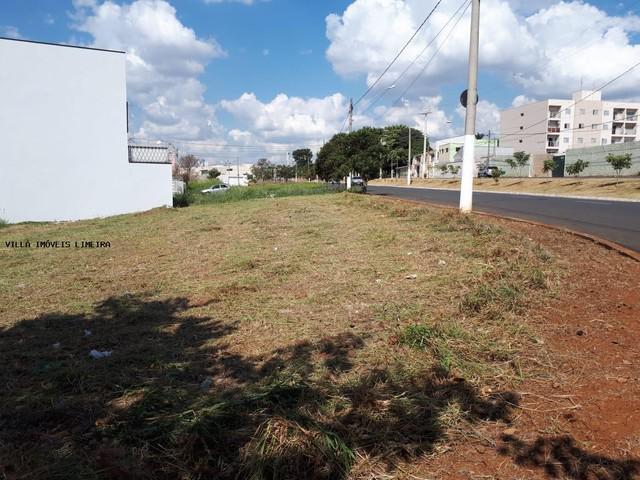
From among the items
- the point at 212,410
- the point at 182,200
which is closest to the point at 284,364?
the point at 212,410

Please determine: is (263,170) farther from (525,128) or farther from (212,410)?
(212,410)

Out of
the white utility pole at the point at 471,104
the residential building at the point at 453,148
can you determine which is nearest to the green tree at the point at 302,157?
the residential building at the point at 453,148

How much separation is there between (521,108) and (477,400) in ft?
297

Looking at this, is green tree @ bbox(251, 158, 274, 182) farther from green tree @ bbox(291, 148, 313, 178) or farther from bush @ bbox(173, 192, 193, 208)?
bush @ bbox(173, 192, 193, 208)

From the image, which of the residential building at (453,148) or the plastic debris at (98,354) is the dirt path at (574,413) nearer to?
the plastic debris at (98,354)

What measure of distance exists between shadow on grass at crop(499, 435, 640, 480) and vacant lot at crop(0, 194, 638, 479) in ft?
0.05

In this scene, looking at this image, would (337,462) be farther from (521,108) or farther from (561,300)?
(521,108)

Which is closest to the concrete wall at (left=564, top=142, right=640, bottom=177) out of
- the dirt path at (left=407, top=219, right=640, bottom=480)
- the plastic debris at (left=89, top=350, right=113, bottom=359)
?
the dirt path at (left=407, top=219, right=640, bottom=480)

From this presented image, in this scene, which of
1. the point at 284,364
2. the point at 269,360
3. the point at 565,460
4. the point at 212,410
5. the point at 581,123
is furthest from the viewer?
the point at 581,123

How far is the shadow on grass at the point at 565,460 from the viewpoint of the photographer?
6.78 ft

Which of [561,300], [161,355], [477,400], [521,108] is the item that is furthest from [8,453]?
[521,108]

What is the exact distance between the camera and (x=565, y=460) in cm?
218

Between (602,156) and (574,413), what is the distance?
52.8 metres

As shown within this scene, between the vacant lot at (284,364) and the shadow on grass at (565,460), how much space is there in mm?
14
